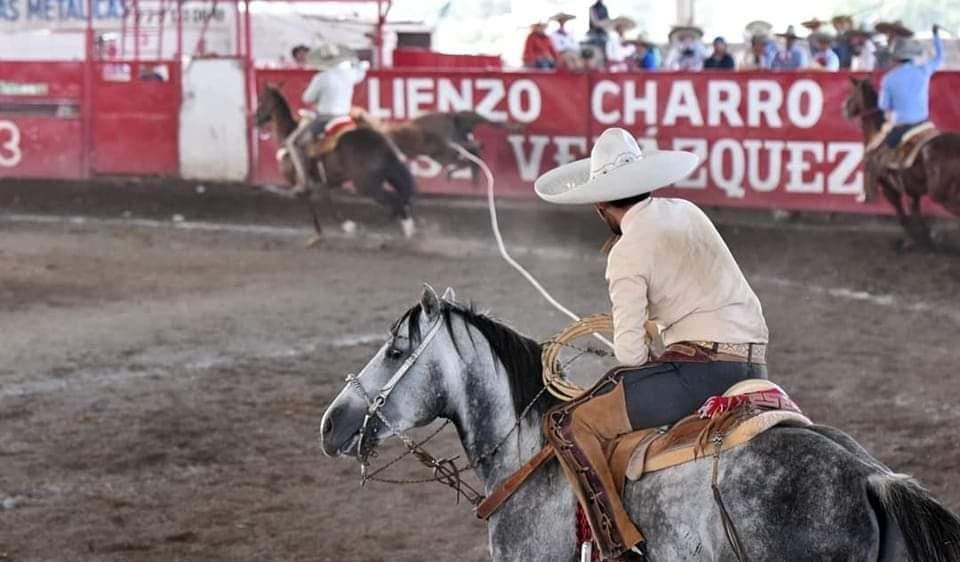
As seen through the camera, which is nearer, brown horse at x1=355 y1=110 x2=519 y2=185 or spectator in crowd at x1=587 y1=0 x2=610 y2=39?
brown horse at x1=355 y1=110 x2=519 y2=185

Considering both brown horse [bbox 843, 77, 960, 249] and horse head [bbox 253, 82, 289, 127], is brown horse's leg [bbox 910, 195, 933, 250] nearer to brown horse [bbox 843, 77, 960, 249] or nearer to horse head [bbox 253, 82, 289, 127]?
brown horse [bbox 843, 77, 960, 249]

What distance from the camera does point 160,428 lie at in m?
8.89

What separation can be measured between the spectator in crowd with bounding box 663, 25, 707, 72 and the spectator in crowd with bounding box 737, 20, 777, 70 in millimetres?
605

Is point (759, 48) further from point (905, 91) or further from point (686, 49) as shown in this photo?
point (905, 91)

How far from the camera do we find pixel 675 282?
15.1 ft

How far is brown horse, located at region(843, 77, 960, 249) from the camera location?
14.2 metres

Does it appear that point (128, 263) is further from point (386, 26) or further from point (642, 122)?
point (386, 26)

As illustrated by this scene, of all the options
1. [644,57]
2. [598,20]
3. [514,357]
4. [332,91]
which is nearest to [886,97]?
[644,57]

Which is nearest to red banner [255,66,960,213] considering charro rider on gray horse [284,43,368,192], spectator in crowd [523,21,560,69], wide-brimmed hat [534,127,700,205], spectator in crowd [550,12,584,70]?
charro rider on gray horse [284,43,368,192]

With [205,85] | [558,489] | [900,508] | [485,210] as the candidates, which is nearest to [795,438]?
[900,508]

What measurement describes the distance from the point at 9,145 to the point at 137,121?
2072mm

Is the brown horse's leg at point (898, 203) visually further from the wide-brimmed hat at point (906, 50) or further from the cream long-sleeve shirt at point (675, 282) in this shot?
the cream long-sleeve shirt at point (675, 282)

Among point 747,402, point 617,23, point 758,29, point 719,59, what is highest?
point 617,23

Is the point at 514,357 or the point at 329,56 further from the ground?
the point at 329,56
